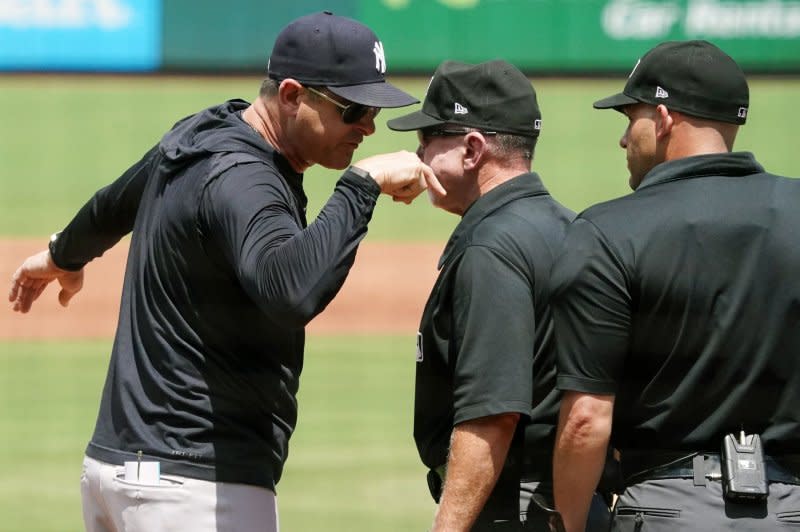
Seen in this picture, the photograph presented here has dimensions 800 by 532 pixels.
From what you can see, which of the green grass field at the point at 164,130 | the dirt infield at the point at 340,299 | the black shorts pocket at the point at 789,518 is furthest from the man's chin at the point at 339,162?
the green grass field at the point at 164,130

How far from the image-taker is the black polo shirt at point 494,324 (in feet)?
8.82

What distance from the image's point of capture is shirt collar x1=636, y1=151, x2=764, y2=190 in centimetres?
268

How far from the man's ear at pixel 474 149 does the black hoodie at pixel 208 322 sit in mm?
398

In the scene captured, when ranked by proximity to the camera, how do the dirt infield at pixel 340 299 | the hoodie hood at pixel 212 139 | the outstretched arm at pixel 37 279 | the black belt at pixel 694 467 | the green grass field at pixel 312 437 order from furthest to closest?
the dirt infield at pixel 340 299 < the green grass field at pixel 312 437 < the outstretched arm at pixel 37 279 < the hoodie hood at pixel 212 139 < the black belt at pixel 694 467

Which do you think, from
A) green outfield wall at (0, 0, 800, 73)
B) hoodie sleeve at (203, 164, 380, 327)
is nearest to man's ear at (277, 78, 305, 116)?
hoodie sleeve at (203, 164, 380, 327)

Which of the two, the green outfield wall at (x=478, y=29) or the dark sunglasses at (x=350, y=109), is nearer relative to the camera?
the dark sunglasses at (x=350, y=109)

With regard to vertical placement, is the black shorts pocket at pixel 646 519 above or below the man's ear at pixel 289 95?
below

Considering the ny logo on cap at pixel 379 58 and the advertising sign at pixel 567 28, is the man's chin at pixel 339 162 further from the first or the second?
A: the advertising sign at pixel 567 28

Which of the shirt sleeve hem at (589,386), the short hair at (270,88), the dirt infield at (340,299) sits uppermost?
the short hair at (270,88)

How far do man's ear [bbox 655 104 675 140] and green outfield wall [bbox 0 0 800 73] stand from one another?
488 inches

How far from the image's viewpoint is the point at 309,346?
10594mm

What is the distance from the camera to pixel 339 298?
12484mm

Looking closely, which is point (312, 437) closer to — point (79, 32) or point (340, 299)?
point (340, 299)

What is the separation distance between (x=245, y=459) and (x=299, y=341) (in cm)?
33
